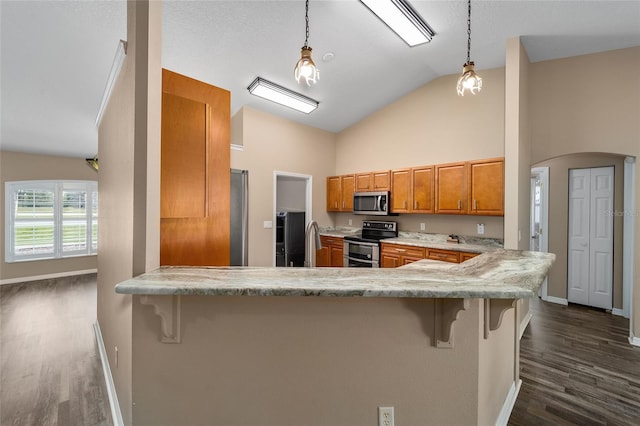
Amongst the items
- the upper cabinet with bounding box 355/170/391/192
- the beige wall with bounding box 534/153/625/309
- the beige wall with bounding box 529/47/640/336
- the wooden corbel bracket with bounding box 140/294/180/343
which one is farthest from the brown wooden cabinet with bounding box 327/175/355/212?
the wooden corbel bracket with bounding box 140/294/180/343

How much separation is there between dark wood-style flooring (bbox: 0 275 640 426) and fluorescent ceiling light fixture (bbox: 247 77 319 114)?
3.56 meters

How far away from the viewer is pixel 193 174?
1786mm

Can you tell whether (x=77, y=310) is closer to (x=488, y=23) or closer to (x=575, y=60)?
(x=488, y=23)

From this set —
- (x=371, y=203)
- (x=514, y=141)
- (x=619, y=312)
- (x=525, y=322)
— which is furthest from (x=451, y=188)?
(x=619, y=312)

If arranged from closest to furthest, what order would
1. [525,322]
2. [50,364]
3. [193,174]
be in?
[193,174], [50,364], [525,322]

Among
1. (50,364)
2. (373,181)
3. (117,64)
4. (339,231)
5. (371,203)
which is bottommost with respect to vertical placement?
(50,364)

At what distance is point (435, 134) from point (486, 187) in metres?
1.26

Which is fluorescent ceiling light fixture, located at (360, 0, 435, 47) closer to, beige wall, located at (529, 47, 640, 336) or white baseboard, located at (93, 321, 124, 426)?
beige wall, located at (529, 47, 640, 336)

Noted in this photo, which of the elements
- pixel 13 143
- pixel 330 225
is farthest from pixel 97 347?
pixel 13 143

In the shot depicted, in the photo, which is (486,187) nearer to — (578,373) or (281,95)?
(578,373)

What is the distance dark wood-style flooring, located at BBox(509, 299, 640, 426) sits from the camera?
1.96 metres

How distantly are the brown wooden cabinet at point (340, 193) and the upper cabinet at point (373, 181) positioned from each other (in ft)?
0.46

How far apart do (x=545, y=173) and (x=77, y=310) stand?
24.0 feet

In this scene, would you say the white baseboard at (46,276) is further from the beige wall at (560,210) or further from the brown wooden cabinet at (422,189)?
the beige wall at (560,210)
